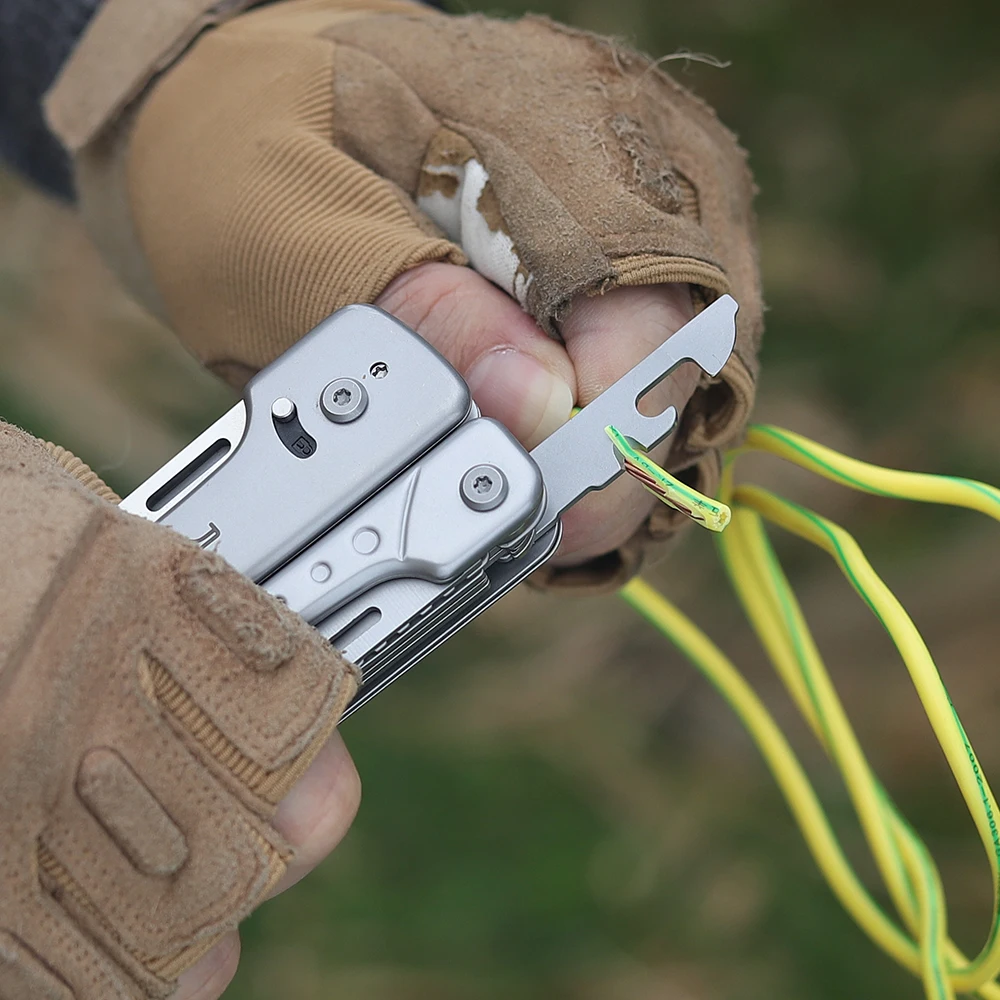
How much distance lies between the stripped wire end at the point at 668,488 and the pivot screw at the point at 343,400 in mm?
122

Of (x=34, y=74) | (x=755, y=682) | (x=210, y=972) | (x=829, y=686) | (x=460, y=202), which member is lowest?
(x=755, y=682)

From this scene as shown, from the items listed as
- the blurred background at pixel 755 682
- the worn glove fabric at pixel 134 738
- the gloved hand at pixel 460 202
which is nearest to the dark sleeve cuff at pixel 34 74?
the gloved hand at pixel 460 202

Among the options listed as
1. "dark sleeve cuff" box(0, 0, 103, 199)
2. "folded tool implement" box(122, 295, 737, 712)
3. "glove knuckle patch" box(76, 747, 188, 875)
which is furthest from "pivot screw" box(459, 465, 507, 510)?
"dark sleeve cuff" box(0, 0, 103, 199)

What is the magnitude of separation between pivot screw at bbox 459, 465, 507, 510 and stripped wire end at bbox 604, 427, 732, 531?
0.19ft

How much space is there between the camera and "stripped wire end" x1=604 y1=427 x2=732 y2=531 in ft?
1.77

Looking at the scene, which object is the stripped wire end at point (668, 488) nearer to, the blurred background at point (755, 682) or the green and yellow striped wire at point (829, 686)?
the green and yellow striped wire at point (829, 686)

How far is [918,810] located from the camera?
44.5 inches

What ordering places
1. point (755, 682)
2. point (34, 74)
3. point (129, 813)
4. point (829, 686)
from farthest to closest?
point (755, 682) < point (34, 74) < point (829, 686) < point (129, 813)

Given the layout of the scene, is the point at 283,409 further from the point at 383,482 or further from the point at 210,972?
the point at 210,972

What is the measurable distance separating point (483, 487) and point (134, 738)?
190 millimetres

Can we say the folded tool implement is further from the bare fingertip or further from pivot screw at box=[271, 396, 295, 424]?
the bare fingertip

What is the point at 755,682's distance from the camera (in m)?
1.27

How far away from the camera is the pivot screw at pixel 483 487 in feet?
1.81

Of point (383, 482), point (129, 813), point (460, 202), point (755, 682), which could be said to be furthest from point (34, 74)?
point (755, 682)
